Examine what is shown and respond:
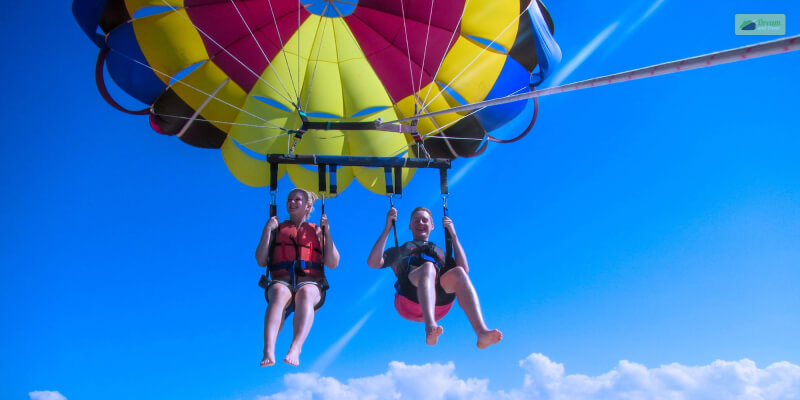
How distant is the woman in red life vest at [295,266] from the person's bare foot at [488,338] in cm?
123

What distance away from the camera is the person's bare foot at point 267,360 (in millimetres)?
4105

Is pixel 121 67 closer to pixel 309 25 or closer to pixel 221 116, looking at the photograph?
pixel 221 116

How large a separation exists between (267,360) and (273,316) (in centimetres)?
36

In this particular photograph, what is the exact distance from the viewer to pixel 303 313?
4.52m

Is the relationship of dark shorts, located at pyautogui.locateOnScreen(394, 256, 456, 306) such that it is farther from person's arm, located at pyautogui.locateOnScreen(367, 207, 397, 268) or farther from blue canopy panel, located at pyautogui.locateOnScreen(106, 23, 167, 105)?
blue canopy panel, located at pyautogui.locateOnScreen(106, 23, 167, 105)

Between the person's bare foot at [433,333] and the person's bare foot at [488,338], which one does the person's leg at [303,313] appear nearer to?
the person's bare foot at [433,333]

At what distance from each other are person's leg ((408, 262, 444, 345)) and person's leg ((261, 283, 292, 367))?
939 millimetres

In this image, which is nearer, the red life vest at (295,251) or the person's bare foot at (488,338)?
the person's bare foot at (488,338)

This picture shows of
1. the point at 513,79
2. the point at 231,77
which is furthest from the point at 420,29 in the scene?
the point at 231,77

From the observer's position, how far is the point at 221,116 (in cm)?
668

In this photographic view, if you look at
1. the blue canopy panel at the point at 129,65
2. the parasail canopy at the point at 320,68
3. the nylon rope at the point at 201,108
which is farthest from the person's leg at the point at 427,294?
the blue canopy panel at the point at 129,65

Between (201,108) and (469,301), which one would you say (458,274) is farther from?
(201,108)

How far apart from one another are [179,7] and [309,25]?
134 cm

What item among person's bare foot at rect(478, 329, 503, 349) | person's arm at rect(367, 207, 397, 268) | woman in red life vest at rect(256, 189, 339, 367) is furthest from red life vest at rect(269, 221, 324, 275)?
person's bare foot at rect(478, 329, 503, 349)
